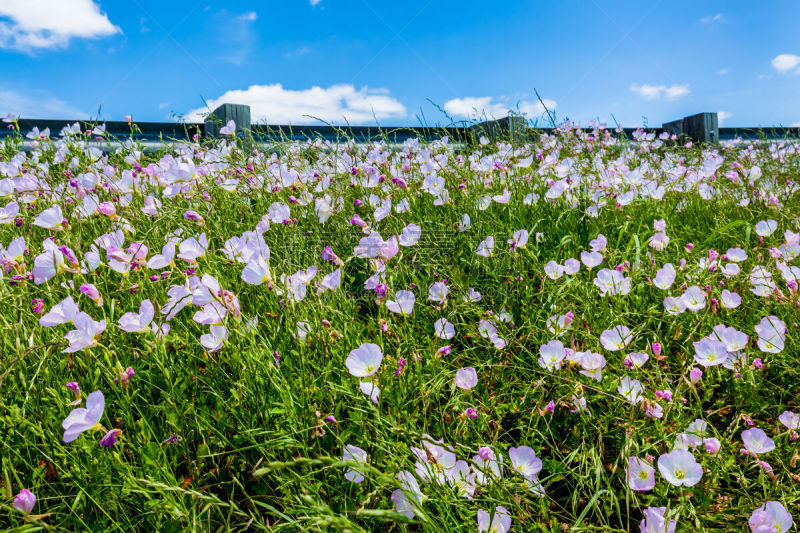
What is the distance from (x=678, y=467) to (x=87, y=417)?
137cm

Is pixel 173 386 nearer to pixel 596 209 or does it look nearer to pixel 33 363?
pixel 33 363

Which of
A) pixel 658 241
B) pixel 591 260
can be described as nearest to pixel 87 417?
pixel 591 260

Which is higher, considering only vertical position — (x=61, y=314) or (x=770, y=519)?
(x=61, y=314)

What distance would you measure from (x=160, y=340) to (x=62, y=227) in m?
1.00

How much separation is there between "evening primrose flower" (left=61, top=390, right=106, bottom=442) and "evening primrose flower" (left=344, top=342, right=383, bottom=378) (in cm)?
55

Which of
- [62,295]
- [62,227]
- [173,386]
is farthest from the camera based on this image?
[62,227]

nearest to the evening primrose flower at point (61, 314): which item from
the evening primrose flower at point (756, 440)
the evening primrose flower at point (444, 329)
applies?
the evening primrose flower at point (444, 329)

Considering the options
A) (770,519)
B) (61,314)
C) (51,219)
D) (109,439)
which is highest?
(51,219)

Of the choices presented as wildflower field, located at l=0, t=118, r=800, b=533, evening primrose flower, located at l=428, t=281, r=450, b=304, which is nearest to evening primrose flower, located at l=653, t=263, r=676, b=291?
wildflower field, located at l=0, t=118, r=800, b=533

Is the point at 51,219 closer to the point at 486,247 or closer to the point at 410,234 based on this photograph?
the point at 410,234

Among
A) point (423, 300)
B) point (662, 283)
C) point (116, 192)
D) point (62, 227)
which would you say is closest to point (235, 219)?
point (116, 192)

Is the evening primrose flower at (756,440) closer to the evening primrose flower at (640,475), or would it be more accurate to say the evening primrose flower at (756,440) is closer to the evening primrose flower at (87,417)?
the evening primrose flower at (640,475)

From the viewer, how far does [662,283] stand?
1905 mm

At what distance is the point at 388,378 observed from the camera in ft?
4.60
